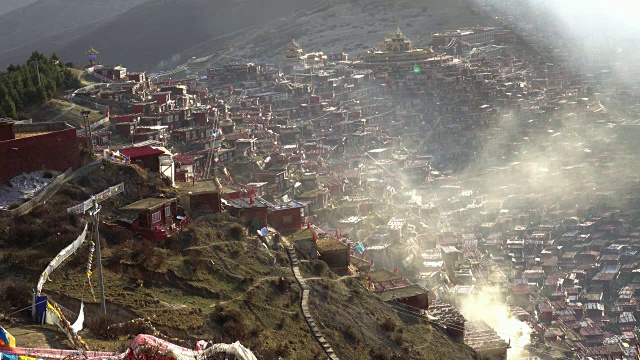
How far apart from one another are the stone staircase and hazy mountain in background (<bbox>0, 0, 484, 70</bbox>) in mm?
47517

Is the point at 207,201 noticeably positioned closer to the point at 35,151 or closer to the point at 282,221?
the point at 282,221

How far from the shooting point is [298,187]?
33906 millimetres

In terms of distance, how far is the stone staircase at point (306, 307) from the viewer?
54.6 ft

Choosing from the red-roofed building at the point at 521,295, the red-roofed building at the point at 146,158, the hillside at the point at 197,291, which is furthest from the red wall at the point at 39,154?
the red-roofed building at the point at 521,295

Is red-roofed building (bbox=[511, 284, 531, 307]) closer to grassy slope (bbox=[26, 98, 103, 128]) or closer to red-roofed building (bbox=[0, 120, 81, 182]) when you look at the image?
grassy slope (bbox=[26, 98, 103, 128])

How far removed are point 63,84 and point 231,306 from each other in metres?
18.8

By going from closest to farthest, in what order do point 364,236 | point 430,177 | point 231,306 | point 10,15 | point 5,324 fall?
point 5,324 → point 231,306 → point 364,236 → point 430,177 → point 10,15

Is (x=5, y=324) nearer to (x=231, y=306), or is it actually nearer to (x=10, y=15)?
(x=231, y=306)

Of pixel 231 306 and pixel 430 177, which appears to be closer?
pixel 231 306

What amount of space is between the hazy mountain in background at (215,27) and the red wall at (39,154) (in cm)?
4699

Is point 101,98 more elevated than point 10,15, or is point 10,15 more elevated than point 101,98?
point 101,98

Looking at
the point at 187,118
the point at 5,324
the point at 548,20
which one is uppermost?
the point at 5,324

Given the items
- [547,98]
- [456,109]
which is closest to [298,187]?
[456,109]

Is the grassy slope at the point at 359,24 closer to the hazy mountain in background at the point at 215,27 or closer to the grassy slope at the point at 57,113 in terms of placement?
the hazy mountain in background at the point at 215,27
